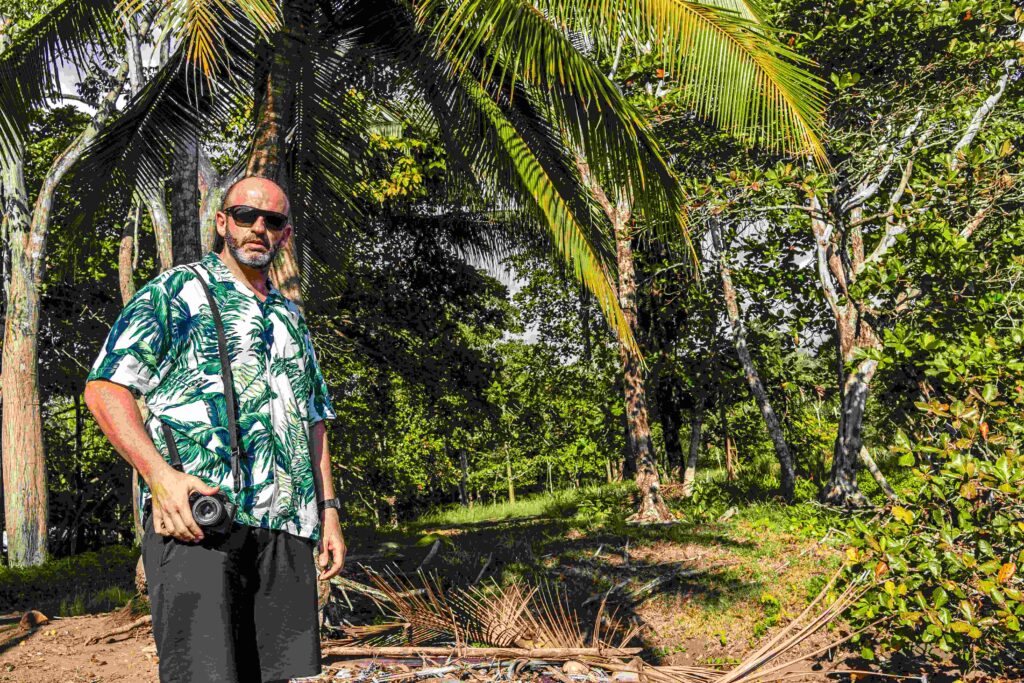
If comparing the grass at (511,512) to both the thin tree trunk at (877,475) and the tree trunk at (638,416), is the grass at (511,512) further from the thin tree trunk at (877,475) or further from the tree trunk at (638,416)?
the thin tree trunk at (877,475)

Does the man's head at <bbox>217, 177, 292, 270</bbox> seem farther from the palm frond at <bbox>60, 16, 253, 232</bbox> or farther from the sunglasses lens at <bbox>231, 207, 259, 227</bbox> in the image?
the palm frond at <bbox>60, 16, 253, 232</bbox>

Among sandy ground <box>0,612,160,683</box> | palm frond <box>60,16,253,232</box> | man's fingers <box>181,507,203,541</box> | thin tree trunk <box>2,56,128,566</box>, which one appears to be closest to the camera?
man's fingers <box>181,507,203,541</box>

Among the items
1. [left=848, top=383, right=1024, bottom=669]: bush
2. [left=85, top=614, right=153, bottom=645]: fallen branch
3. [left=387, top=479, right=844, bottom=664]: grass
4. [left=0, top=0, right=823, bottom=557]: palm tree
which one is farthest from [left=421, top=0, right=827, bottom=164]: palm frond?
[left=85, top=614, right=153, bottom=645]: fallen branch

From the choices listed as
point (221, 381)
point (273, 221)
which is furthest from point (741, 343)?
point (221, 381)

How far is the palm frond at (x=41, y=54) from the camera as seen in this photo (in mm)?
6098

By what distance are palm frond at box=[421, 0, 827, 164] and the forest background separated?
0.54 ft

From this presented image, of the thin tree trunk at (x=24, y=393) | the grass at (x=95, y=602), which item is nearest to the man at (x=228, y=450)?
the grass at (x=95, y=602)

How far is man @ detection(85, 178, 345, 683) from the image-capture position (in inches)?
80.1

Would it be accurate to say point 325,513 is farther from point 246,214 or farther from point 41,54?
point 41,54

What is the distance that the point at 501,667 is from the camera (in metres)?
3.75

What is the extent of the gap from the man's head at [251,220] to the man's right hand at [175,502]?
66 centimetres

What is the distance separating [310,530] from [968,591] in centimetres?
360

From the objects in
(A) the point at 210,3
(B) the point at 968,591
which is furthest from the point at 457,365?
(B) the point at 968,591

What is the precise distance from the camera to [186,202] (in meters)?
7.40
